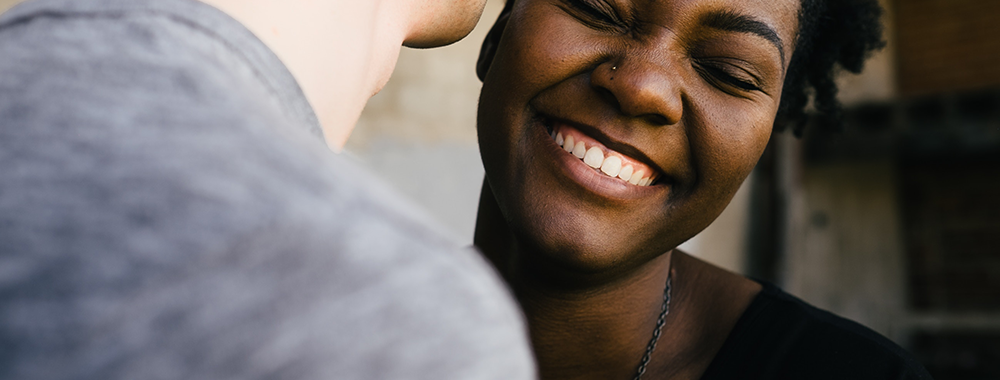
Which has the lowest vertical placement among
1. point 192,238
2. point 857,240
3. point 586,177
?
point 857,240

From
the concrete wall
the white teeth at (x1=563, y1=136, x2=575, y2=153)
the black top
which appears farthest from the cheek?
the concrete wall

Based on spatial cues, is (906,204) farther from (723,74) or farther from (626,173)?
(626,173)

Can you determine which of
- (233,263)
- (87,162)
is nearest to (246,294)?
(233,263)

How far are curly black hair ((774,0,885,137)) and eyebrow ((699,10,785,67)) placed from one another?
37cm

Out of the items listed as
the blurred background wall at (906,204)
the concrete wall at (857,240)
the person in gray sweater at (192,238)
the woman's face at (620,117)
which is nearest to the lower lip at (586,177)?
the woman's face at (620,117)

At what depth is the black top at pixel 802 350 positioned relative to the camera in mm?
1405

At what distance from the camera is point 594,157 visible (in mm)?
1254

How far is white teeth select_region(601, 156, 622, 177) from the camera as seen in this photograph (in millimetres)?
1253

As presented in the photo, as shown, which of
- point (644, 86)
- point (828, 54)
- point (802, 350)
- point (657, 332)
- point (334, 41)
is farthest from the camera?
point (828, 54)

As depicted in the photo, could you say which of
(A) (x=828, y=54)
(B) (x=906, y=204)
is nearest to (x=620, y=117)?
(A) (x=828, y=54)

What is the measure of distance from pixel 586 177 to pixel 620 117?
0.12 metres

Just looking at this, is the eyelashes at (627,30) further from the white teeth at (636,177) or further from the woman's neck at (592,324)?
the woman's neck at (592,324)

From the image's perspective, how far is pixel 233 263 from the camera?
14.6 inches

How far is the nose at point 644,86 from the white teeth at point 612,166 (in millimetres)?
83
